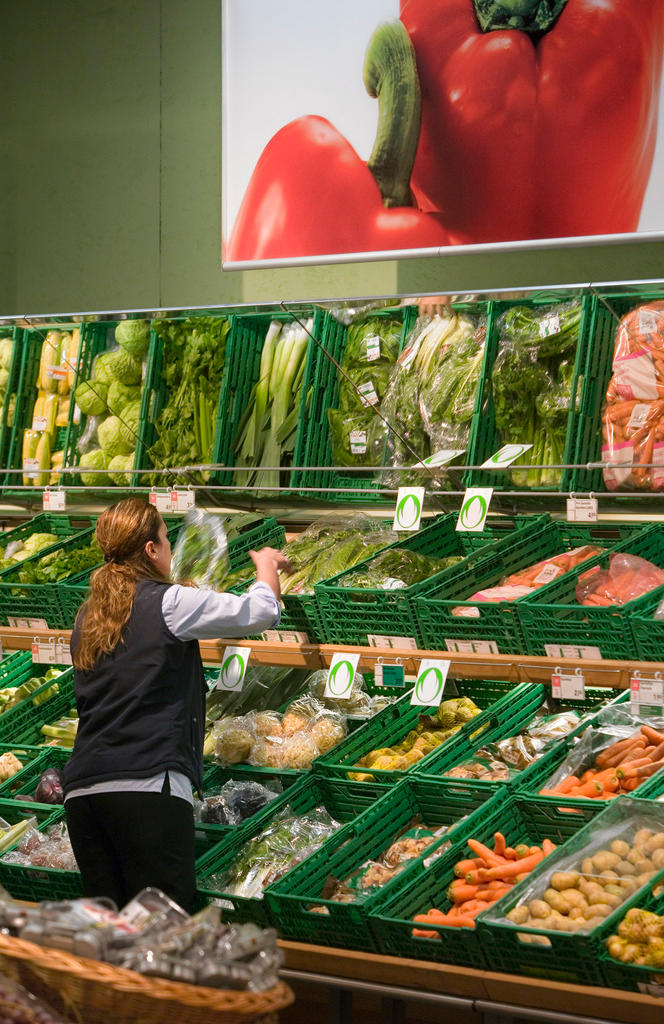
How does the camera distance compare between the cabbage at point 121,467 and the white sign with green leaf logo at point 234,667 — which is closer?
the white sign with green leaf logo at point 234,667

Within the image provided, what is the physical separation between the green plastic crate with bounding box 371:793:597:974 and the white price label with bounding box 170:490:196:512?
153cm

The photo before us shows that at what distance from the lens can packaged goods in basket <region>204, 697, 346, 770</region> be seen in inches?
148

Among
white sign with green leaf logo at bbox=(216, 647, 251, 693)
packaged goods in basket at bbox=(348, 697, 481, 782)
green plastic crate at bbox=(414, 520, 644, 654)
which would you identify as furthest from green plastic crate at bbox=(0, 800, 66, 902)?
green plastic crate at bbox=(414, 520, 644, 654)

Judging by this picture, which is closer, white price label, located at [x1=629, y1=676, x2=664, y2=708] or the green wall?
white price label, located at [x1=629, y1=676, x2=664, y2=708]

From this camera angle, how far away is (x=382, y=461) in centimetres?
410

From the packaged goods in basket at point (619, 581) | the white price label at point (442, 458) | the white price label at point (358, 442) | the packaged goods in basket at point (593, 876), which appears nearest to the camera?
the packaged goods in basket at point (593, 876)

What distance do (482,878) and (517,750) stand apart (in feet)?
1.82

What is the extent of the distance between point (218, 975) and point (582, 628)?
1.67 meters

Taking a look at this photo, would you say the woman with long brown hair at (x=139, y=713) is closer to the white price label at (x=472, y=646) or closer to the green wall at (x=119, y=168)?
the white price label at (x=472, y=646)

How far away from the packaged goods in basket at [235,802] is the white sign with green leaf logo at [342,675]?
43 cm

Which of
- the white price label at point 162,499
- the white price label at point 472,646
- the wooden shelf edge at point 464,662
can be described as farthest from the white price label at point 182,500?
the white price label at point 472,646

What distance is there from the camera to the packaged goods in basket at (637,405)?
3.54m

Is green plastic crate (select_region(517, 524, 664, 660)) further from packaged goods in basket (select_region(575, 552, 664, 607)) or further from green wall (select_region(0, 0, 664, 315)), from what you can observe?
green wall (select_region(0, 0, 664, 315))

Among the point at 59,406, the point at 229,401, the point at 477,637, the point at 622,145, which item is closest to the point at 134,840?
the point at 477,637
